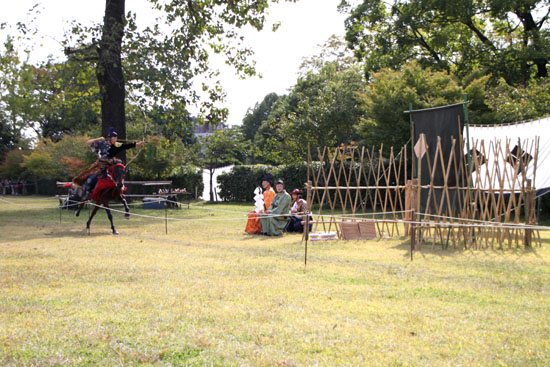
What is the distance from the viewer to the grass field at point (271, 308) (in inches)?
150

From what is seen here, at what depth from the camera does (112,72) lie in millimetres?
18891

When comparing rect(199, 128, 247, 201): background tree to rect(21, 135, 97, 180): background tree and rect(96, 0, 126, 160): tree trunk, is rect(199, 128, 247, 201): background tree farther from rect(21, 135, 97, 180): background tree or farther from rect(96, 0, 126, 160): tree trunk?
rect(96, 0, 126, 160): tree trunk

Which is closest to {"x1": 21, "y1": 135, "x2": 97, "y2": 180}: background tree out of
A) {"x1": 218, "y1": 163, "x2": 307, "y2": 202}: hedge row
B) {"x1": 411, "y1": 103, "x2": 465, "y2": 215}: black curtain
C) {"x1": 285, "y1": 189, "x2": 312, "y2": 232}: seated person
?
{"x1": 218, "y1": 163, "x2": 307, "y2": 202}: hedge row

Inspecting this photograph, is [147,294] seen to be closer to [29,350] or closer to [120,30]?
[29,350]

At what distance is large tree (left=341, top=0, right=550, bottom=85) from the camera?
→ 71.4 feet

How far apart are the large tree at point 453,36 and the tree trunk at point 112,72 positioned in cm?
1175

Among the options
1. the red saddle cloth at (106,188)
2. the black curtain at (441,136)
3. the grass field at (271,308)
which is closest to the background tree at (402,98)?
the black curtain at (441,136)

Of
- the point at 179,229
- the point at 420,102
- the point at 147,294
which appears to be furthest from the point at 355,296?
the point at 420,102

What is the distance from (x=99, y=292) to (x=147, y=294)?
525 millimetres

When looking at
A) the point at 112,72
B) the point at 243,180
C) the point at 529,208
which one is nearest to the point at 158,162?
the point at 243,180

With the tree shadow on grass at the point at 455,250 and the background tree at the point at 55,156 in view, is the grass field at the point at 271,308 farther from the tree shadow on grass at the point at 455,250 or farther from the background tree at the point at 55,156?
the background tree at the point at 55,156

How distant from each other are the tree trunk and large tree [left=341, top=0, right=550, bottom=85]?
1175 cm

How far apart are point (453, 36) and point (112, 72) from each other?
14.5 metres

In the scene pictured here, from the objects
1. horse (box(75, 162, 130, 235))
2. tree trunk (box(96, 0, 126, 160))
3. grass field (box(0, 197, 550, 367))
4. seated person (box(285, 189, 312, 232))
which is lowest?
grass field (box(0, 197, 550, 367))
